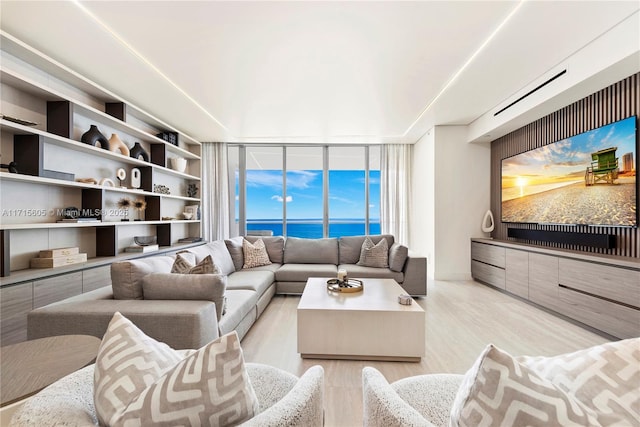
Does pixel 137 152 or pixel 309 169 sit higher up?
pixel 309 169

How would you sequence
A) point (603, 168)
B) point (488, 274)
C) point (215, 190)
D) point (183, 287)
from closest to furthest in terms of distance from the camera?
point (183, 287)
point (603, 168)
point (488, 274)
point (215, 190)

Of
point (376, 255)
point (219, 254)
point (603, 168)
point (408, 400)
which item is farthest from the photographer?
point (376, 255)

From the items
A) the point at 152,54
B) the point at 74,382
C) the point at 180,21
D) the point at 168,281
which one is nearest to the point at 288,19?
the point at 180,21

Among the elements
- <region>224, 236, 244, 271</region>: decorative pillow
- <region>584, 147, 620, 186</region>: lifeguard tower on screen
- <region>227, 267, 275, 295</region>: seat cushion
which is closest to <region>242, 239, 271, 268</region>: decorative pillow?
<region>224, 236, 244, 271</region>: decorative pillow

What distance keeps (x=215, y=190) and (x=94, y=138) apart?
8.88 ft

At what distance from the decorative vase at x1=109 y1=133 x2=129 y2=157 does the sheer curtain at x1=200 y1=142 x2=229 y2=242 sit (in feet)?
6.93

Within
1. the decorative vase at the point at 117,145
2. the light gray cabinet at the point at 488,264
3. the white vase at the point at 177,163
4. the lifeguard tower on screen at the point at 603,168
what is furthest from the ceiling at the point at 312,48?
the light gray cabinet at the point at 488,264

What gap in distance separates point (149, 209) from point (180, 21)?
115 inches

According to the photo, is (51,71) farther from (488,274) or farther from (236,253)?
(488,274)

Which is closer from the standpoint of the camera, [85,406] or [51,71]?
[85,406]

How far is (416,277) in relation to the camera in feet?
11.7

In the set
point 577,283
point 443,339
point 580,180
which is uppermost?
point 580,180

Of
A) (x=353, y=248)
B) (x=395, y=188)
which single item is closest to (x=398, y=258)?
(x=353, y=248)

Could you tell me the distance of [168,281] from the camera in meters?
1.86
